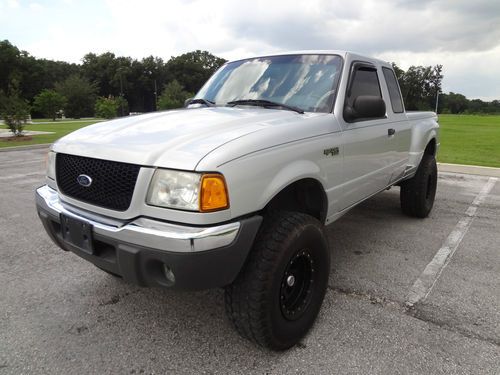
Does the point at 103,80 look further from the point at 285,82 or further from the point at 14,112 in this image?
the point at 285,82

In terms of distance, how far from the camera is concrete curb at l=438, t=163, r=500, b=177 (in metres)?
8.16

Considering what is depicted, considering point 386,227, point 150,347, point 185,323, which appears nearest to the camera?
point 150,347

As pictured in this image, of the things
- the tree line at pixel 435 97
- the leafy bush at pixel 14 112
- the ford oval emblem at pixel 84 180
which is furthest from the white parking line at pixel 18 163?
the tree line at pixel 435 97

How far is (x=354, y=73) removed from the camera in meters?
3.25

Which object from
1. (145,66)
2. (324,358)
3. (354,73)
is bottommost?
(324,358)

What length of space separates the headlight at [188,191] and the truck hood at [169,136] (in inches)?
2.1

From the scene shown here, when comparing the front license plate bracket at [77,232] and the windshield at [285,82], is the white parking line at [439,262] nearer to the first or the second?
the windshield at [285,82]

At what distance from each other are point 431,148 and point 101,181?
4.41 metres

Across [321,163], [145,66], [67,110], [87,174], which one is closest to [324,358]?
→ [321,163]

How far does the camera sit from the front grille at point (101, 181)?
200 centimetres

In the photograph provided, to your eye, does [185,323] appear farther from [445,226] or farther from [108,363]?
[445,226]

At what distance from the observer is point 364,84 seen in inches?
137

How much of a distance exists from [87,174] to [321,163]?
4.77ft

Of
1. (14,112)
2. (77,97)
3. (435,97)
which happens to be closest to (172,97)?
(77,97)
